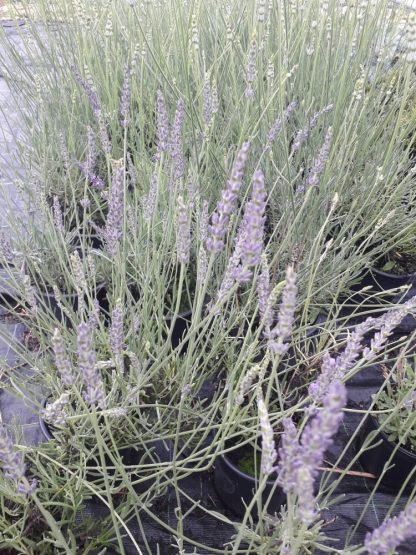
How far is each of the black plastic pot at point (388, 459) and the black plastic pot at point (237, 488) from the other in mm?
324

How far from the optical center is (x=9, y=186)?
2.57 meters

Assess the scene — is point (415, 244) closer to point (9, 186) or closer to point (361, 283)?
point (361, 283)

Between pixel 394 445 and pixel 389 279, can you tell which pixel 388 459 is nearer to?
pixel 394 445

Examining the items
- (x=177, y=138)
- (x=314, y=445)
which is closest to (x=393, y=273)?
(x=177, y=138)

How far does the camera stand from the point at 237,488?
1213 mm

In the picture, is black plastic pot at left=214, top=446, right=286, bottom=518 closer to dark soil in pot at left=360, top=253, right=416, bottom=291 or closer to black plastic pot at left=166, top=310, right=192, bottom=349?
black plastic pot at left=166, top=310, right=192, bottom=349

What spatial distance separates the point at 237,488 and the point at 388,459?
45cm

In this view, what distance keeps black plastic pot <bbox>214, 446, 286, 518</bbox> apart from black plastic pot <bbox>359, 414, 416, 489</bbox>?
0.32 metres

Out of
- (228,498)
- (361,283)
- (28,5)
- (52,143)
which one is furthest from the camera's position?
(28,5)

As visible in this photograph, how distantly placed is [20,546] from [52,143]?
5.98 ft

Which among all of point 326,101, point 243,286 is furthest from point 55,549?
point 326,101

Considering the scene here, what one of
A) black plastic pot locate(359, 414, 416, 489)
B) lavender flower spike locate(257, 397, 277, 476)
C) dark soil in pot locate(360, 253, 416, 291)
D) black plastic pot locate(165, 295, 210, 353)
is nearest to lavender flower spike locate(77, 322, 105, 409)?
lavender flower spike locate(257, 397, 277, 476)

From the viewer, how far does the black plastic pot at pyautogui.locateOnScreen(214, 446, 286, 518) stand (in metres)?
1.17

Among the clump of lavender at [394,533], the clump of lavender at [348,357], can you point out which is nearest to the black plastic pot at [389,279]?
the clump of lavender at [348,357]
